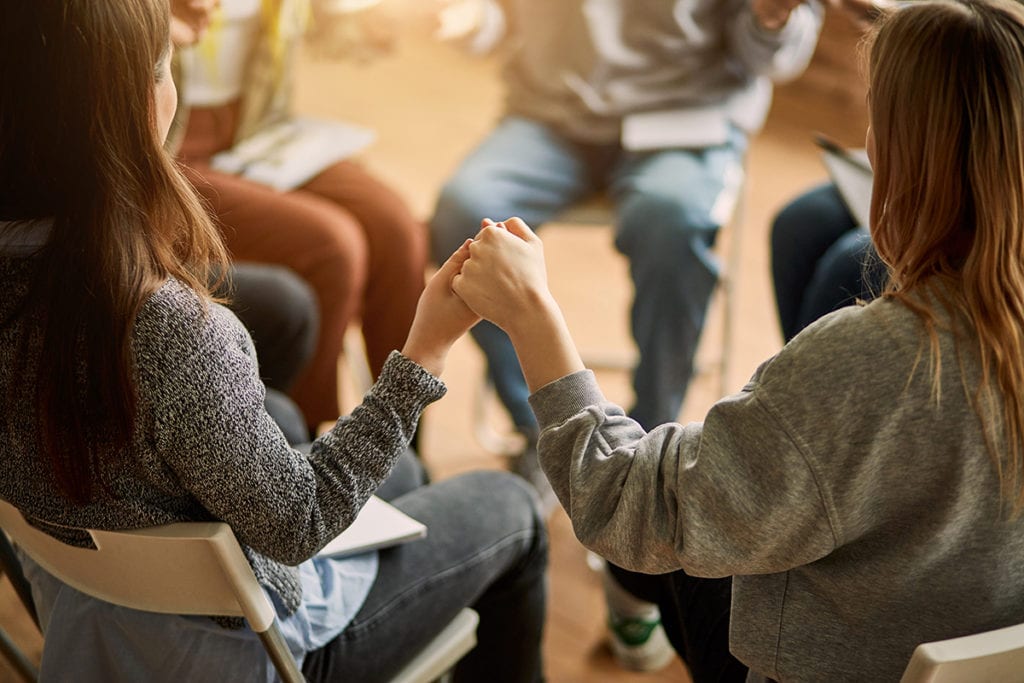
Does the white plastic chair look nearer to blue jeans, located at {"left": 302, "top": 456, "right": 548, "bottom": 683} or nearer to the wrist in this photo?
blue jeans, located at {"left": 302, "top": 456, "right": 548, "bottom": 683}

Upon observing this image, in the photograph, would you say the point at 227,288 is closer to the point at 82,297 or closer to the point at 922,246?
the point at 82,297

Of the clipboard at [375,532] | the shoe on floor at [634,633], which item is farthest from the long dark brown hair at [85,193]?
the shoe on floor at [634,633]

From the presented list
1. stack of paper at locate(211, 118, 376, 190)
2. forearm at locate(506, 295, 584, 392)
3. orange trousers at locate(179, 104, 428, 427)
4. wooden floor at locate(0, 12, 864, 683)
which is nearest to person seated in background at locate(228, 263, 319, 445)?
orange trousers at locate(179, 104, 428, 427)

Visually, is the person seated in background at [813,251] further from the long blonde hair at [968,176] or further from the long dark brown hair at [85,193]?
the long dark brown hair at [85,193]

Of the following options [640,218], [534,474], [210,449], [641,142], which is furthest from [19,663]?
[641,142]

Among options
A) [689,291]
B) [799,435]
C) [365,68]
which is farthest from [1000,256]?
[365,68]

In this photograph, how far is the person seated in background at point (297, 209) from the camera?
1787 mm

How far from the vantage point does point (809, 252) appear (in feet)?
5.72

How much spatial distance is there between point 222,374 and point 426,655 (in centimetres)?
44

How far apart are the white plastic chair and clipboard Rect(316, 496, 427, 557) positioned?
0.16 m

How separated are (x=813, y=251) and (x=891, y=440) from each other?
1089 mm

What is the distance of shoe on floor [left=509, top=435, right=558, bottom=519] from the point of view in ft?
6.26

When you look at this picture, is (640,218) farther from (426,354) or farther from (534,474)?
(426,354)

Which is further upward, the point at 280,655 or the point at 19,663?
the point at 280,655
